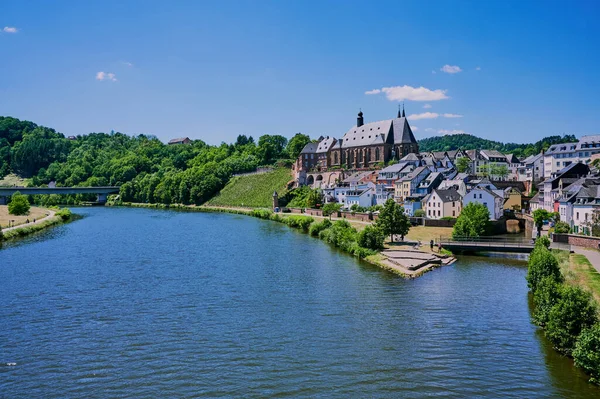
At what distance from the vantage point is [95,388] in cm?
1680

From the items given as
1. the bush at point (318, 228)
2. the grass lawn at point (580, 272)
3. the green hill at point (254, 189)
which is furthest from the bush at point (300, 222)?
the grass lawn at point (580, 272)

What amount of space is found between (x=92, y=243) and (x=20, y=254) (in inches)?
323

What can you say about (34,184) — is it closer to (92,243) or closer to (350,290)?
(92,243)

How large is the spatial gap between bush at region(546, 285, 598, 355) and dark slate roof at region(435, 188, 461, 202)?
41.8 m

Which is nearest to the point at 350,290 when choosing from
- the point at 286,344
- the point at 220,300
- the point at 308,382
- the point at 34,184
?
the point at 220,300

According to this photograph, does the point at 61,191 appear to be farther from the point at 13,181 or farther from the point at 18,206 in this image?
the point at 13,181

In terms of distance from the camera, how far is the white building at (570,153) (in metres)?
79.6

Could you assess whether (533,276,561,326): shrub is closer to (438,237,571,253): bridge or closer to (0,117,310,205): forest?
(438,237,571,253): bridge

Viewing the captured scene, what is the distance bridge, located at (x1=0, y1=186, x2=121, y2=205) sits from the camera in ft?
344

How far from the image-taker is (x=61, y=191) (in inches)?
4491

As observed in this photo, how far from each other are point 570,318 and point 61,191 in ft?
379

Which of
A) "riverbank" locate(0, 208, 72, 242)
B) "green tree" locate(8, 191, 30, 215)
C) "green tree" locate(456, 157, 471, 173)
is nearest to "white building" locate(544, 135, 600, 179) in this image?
"green tree" locate(456, 157, 471, 173)

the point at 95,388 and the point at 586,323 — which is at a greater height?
the point at 586,323

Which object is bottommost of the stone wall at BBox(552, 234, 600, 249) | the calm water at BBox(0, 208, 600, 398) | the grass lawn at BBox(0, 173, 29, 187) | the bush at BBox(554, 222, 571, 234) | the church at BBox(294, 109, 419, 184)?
the calm water at BBox(0, 208, 600, 398)
